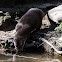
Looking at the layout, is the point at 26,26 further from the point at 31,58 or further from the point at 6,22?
the point at 6,22

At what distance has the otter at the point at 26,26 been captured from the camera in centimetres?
587

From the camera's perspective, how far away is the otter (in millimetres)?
5872

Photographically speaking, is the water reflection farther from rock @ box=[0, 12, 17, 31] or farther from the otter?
rock @ box=[0, 12, 17, 31]

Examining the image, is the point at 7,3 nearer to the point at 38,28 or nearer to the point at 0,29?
the point at 0,29

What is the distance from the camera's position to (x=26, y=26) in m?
6.51

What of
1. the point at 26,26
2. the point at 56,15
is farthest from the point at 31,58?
the point at 56,15

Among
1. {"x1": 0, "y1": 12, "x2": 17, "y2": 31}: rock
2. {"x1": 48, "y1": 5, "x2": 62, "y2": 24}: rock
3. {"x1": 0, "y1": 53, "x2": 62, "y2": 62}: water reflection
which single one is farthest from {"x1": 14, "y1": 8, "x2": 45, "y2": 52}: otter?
{"x1": 0, "y1": 12, "x2": 17, "y2": 31}: rock

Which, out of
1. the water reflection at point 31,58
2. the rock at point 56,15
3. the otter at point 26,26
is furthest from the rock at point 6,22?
the water reflection at point 31,58

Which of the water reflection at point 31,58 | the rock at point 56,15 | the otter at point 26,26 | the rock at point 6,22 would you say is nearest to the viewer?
the water reflection at point 31,58

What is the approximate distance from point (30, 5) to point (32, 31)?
18.2ft

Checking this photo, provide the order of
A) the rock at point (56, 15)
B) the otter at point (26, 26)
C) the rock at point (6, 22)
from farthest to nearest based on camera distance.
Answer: the rock at point (6, 22) → the rock at point (56, 15) → the otter at point (26, 26)

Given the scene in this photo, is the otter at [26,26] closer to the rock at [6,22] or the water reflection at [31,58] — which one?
the water reflection at [31,58]

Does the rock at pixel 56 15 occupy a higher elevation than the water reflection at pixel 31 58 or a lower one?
higher

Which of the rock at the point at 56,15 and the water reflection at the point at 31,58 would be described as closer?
the water reflection at the point at 31,58
